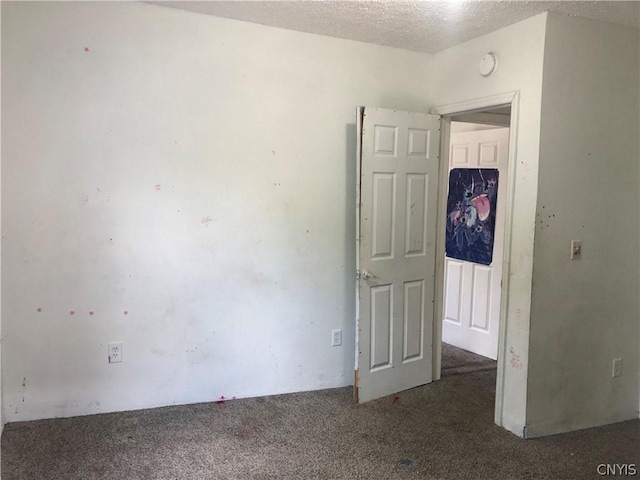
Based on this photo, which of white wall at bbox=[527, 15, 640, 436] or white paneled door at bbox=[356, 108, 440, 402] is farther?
white paneled door at bbox=[356, 108, 440, 402]

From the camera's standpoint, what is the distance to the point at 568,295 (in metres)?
2.89

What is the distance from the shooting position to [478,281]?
4.32 m

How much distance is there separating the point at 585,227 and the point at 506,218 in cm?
46

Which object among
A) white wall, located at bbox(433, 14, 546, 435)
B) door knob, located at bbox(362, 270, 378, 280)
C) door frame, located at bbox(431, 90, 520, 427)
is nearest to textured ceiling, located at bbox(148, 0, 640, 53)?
white wall, located at bbox(433, 14, 546, 435)

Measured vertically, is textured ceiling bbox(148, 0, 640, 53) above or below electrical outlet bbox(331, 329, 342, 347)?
above

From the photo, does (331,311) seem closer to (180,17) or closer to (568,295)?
(568,295)

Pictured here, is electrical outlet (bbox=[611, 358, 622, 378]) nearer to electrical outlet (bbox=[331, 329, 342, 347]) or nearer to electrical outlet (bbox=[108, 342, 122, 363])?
electrical outlet (bbox=[331, 329, 342, 347])

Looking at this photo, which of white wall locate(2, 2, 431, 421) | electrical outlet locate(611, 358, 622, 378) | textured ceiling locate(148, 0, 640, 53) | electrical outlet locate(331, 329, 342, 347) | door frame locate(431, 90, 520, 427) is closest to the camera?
textured ceiling locate(148, 0, 640, 53)

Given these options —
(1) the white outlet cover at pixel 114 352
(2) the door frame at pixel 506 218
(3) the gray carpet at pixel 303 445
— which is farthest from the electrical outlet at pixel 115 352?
(2) the door frame at pixel 506 218

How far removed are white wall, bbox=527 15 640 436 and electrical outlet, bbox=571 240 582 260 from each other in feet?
0.11

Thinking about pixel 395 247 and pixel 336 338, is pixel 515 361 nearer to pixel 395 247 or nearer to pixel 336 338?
pixel 395 247

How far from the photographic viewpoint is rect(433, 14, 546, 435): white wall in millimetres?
2729

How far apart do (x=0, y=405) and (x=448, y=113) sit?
3.26 m

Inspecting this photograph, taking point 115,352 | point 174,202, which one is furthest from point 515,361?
point 115,352
